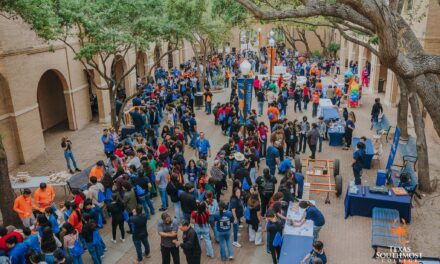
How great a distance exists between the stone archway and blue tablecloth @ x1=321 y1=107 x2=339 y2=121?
43.4 ft

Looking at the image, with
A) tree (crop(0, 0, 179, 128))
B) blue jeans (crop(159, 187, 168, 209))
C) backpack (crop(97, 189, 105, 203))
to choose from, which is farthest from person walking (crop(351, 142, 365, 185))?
tree (crop(0, 0, 179, 128))

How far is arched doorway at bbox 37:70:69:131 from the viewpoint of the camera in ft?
71.5

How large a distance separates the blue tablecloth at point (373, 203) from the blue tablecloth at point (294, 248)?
313cm

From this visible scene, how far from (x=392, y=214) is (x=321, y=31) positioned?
43.3m

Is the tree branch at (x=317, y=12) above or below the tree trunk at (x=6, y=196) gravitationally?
above

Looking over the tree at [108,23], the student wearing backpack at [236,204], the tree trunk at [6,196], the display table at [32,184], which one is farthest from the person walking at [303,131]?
A: the tree trunk at [6,196]

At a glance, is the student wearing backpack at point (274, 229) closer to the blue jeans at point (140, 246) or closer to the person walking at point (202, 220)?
the person walking at point (202, 220)

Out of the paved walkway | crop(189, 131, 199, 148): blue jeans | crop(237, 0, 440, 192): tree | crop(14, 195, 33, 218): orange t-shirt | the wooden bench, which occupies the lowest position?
the paved walkway

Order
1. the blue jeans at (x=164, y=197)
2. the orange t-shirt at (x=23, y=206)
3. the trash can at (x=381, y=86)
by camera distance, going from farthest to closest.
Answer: the trash can at (x=381, y=86)
the blue jeans at (x=164, y=197)
the orange t-shirt at (x=23, y=206)

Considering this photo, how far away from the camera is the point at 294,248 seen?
28.9 ft

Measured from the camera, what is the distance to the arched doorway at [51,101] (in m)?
21.8

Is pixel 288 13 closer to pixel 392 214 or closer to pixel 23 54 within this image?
pixel 392 214

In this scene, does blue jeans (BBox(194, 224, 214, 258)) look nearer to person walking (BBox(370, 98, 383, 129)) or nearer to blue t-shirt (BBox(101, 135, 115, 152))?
blue t-shirt (BBox(101, 135, 115, 152))

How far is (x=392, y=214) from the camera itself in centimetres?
1080
